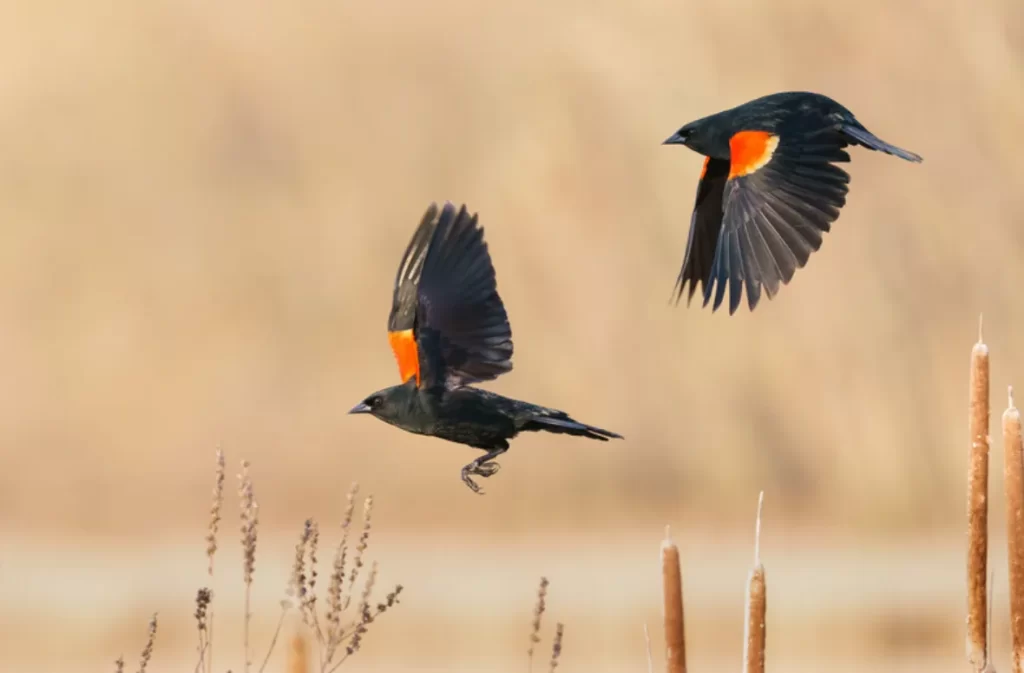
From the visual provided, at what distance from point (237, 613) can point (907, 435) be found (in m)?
15.3

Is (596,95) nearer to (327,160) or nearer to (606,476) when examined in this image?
(327,160)

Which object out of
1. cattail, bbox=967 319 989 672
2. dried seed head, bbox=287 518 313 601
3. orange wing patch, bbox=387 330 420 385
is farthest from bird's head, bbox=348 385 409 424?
cattail, bbox=967 319 989 672

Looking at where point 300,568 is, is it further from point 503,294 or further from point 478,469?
point 503,294

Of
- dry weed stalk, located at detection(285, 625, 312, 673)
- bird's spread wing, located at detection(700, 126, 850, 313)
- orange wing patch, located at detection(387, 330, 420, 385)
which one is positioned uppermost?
bird's spread wing, located at detection(700, 126, 850, 313)

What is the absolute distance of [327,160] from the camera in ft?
141

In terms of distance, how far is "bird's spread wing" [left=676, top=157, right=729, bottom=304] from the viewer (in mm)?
7529

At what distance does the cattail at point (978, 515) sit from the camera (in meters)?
4.64

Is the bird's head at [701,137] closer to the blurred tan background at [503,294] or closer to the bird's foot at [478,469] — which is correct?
the bird's foot at [478,469]

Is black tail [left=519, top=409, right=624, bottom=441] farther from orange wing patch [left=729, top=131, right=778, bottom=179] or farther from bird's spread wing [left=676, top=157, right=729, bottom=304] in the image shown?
bird's spread wing [left=676, top=157, right=729, bottom=304]

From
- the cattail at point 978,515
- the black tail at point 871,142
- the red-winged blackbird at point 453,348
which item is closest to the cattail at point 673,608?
the cattail at point 978,515

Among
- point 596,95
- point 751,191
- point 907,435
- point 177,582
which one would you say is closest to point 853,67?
point 596,95

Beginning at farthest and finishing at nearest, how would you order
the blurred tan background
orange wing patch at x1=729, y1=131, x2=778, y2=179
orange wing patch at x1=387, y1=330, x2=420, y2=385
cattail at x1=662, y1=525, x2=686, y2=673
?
the blurred tan background → orange wing patch at x1=729, y1=131, x2=778, y2=179 → orange wing patch at x1=387, y1=330, x2=420, y2=385 → cattail at x1=662, y1=525, x2=686, y2=673

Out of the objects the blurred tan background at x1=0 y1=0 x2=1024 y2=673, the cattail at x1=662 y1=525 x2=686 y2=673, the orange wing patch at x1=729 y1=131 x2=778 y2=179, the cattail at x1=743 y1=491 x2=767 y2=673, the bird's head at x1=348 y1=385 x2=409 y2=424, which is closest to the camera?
the cattail at x1=743 y1=491 x2=767 y2=673

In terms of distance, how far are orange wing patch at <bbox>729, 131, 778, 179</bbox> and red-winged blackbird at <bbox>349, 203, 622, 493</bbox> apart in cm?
146
